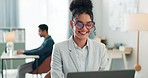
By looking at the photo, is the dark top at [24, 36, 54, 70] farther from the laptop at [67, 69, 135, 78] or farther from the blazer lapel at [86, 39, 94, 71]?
the laptop at [67, 69, 135, 78]

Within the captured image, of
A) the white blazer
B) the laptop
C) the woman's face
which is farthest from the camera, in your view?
the white blazer

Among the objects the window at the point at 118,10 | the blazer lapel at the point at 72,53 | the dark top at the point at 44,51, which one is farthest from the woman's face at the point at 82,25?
the window at the point at 118,10

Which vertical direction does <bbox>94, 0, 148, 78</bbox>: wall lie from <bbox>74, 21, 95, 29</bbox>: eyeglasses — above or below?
below

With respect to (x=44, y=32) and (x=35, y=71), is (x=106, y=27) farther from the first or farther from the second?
(x=35, y=71)

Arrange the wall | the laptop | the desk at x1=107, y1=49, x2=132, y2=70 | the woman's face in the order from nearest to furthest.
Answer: the laptop
the woman's face
the wall
the desk at x1=107, y1=49, x2=132, y2=70

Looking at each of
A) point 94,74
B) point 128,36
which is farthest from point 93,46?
point 128,36

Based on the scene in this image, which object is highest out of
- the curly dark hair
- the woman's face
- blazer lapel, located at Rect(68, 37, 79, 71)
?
the curly dark hair

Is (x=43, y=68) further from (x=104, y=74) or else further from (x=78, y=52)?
(x=104, y=74)

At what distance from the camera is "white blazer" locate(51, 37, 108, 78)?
162 cm

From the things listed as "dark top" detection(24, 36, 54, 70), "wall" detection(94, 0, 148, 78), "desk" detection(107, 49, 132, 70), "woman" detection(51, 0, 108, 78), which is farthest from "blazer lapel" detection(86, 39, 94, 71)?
"desk" detection(107, 49, 132, 70)

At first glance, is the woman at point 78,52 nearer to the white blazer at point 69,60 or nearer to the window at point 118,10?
the white blazer at point 69,60

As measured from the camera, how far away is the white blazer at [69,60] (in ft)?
5.32

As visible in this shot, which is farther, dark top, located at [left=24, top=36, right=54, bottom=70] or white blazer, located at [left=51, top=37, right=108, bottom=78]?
dark top, located at [left=24, top=36, right=54, bottom=70]

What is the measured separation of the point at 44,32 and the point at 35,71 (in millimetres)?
Result: 700
